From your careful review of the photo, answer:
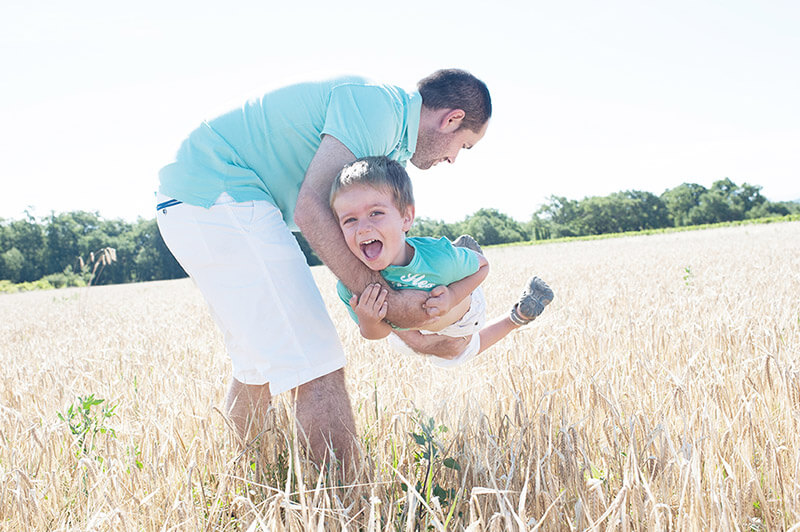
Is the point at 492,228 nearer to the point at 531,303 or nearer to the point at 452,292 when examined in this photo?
the point at 531,303

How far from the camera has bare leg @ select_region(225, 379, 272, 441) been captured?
263cm

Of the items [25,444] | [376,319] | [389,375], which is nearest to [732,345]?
[389,375]

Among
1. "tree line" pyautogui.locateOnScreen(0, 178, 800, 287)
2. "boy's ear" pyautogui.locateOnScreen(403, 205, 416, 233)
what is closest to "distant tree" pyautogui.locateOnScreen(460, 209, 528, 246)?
"tree line" pyautogui.locateOnScreen(0, 178, 800, 287)

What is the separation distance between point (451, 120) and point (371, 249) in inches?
33.3

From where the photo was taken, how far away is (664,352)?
357 cm

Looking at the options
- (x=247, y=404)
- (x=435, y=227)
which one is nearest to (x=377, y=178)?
(x=247, y=404)

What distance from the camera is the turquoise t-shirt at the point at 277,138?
2271 millimetres

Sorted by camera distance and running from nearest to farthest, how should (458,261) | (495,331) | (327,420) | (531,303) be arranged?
(327,420)
(458,261)
(531,303)
(495,331)

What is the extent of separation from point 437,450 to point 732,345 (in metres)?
2.30

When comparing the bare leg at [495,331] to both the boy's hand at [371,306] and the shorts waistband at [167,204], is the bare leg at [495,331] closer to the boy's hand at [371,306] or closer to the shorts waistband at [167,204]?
the boy's hand at [371,306]

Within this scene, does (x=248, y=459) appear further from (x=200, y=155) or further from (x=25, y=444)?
(x=200, y=155)

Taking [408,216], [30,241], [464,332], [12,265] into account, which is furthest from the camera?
[30,241]

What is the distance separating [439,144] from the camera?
2746 millimetres

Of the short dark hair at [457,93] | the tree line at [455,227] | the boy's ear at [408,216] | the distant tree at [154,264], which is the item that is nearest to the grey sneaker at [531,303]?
the short dark hair at [457,93]
